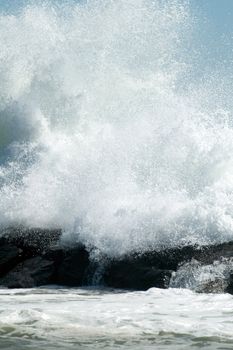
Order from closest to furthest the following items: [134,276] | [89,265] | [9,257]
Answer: [134,276]
[89,265]
[9,257]

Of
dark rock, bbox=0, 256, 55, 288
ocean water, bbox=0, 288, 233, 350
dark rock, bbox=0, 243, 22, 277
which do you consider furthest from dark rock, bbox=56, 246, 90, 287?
ocean water, bbox=0, 288, 233, 350

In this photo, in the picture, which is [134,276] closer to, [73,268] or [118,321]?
[73,268]

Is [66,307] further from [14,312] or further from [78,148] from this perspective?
[78,148]

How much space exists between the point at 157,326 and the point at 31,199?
10.7 meters

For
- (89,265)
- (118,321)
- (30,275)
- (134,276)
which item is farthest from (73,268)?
(118,321)

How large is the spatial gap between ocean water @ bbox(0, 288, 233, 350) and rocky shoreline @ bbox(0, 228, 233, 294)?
33.5 inches

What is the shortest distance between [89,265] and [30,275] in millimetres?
1299

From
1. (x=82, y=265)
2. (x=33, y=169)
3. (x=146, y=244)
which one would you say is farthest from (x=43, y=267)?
(x=33, y=169)

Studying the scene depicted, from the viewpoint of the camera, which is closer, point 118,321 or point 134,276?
point 118,321

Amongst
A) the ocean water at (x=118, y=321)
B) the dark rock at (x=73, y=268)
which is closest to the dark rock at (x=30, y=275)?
the dark rock at (x=73, y=268)

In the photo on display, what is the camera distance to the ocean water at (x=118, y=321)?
6.48 metres

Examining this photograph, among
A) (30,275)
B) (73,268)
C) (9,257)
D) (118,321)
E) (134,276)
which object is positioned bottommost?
(118,321)

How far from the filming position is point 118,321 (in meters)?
7.60

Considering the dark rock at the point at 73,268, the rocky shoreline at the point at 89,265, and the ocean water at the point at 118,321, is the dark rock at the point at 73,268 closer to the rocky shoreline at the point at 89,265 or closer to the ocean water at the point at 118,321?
the rocky shoreline at the point at 89,265
